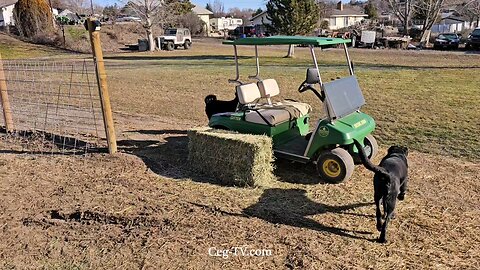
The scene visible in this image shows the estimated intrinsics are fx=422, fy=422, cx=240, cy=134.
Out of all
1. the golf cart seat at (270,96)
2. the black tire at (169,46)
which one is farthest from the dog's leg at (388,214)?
the black tire at (169,46)

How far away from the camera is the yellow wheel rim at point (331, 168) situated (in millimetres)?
4961

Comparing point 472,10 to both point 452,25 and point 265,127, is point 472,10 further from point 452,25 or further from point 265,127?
point 265,127

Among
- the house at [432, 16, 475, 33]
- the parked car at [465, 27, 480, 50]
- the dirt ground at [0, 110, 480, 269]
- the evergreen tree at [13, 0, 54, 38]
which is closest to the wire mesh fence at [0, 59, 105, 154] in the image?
the dirt ground at [0, 110, 480, 269]

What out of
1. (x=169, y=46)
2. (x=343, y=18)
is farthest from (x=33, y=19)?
(x=343, y=18)

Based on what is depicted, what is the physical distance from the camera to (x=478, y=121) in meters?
8.02

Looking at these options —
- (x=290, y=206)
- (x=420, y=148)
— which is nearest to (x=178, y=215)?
(x=290, y=206)

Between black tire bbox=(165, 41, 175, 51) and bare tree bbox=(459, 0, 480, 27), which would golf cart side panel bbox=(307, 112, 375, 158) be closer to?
black tire bbox=(165, 41, 175, 51)

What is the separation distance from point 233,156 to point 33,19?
3925cm

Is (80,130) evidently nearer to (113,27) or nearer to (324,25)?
(113,27)

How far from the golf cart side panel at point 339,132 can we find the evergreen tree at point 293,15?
20111mm

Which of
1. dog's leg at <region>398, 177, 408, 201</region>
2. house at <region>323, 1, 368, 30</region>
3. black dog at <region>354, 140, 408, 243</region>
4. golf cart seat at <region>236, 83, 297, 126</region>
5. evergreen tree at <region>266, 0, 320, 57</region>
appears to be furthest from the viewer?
house at <region>323, 1, 368, 30</region>

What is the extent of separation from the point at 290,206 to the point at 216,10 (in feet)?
328

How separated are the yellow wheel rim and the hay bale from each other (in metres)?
0.66

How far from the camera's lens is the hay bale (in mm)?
5043
